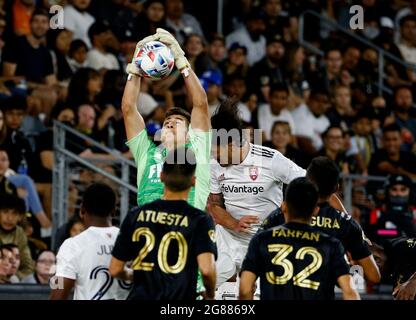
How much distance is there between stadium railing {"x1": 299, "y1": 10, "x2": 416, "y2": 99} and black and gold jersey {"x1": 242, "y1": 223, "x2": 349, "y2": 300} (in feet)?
43.3

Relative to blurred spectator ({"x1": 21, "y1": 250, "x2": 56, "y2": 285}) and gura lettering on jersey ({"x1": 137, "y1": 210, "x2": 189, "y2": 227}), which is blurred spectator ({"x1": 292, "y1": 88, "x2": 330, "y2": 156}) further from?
gura lettering on jersey ({"x1": 137, "y1": 210, "x2": 189, "y2": 227})

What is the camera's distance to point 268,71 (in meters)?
20.4

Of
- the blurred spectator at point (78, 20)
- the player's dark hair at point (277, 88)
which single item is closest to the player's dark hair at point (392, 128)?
the player's dark hair at point (277, 88)

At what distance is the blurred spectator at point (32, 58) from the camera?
1747 cm

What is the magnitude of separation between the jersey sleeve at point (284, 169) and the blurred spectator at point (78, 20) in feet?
23.2

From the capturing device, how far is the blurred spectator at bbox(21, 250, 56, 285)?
15094mm

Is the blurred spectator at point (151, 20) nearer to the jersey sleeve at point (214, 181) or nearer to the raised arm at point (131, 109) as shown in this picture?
the jersey sleeve at point (214, 181)

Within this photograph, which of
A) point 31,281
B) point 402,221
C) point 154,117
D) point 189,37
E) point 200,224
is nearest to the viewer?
point 200,224

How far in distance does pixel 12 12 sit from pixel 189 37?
2.78 meters

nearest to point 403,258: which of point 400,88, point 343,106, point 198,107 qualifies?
point 198,107
